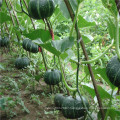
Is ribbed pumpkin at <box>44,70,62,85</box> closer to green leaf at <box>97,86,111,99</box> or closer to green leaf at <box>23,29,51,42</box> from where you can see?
green leaf at <box>23,29,51,42</box>

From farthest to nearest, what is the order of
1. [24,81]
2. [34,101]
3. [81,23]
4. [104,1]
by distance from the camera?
[24,81], [34,101], [81,23], [104,1]

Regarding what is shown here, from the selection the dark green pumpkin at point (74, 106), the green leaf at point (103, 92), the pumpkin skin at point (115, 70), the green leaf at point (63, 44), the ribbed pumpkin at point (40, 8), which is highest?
the ribbed pumpkin at point (40, 8)

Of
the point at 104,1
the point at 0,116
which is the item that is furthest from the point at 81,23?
the point at 0,116

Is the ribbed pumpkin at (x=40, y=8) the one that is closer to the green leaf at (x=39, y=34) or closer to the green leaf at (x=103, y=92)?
the green leaf at (x=39, y=34)

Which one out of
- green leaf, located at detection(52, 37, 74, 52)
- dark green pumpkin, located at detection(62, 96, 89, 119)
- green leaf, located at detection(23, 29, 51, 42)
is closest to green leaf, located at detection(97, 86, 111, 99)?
dark green pumpkin, located at detection(62, 96, 89, 119)

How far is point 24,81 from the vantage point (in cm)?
251

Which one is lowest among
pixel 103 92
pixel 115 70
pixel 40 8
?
pixel 103 92

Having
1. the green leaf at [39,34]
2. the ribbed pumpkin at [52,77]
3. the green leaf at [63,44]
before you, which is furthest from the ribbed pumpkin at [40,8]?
the ribbed pumpkin at [52,77]

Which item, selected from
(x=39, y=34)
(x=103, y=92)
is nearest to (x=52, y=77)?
(x=39, y=34)

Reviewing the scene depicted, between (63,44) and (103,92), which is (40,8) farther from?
(103,92)

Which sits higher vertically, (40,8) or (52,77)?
(40,8)

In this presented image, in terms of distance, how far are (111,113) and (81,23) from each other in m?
0.61

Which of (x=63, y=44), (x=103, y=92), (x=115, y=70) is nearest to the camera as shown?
(x=115, y=70)

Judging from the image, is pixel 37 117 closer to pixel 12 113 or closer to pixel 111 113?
pixel 12 113
